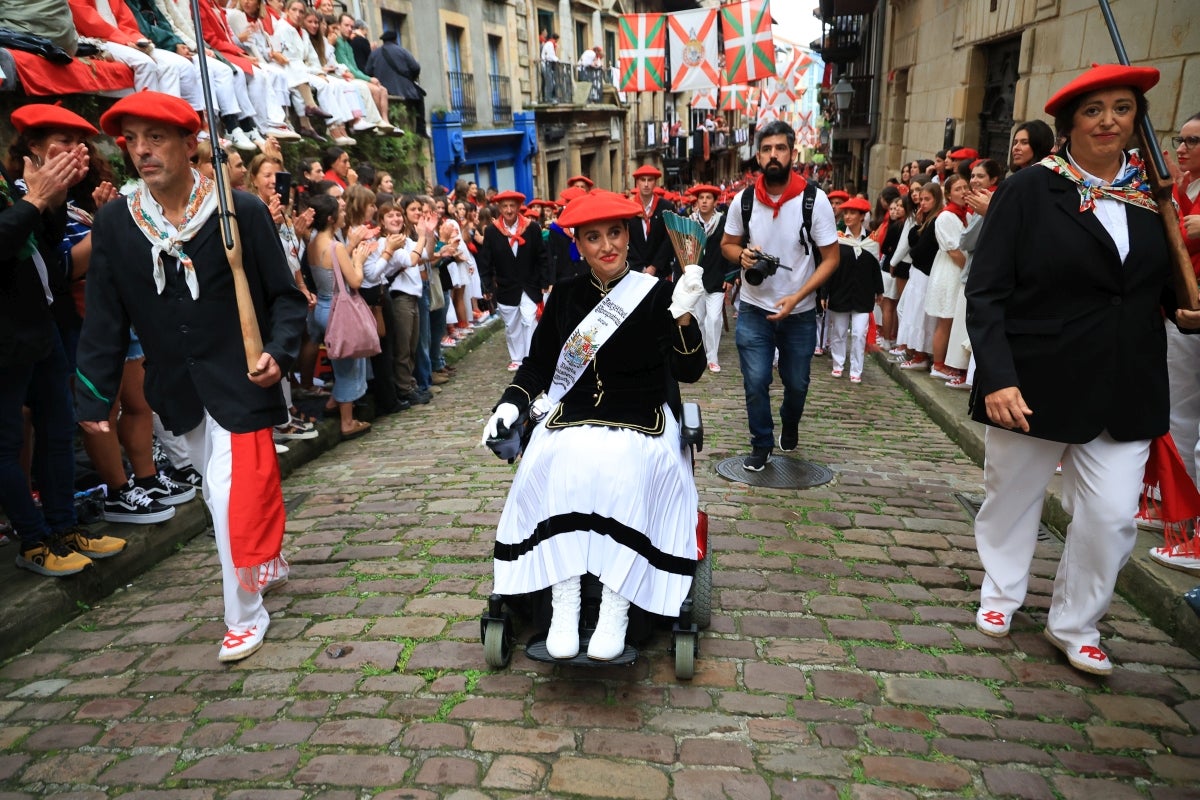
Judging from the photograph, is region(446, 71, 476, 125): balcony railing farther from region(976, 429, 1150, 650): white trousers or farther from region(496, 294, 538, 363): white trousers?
region(976, 429, 1150, 650): white trousers

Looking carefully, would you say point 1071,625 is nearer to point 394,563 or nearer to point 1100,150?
point 1100,150

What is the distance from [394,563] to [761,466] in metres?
2.57

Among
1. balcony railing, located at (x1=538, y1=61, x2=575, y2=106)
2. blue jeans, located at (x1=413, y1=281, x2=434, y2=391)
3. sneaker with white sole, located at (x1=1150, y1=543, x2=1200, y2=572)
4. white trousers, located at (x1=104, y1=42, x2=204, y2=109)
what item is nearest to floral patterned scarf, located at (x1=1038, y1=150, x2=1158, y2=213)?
sneaker with white sole, located at (x1=1150, y1=543, x2=1200, y2=572)

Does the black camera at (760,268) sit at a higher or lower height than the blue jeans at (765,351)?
higher

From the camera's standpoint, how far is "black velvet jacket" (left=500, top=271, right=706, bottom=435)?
319cm

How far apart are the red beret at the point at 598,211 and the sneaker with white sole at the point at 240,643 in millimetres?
2156

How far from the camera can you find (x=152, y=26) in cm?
916

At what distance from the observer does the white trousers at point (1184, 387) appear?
13.1ft

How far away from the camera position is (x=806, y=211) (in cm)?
498

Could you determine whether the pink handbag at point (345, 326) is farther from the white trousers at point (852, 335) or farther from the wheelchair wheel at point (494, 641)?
the white trousers at point (852, 335)

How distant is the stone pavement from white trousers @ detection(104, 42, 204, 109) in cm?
635

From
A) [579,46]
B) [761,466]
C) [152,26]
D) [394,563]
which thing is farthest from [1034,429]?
[579,46]

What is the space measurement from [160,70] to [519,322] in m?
4.73

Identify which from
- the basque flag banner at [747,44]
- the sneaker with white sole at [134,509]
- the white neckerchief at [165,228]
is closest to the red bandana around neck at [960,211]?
the white neckerchief at [165,228]
